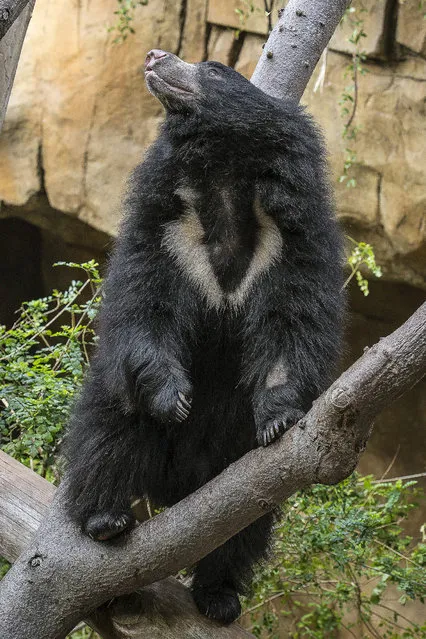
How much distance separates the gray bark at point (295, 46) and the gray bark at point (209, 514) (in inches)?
59.5

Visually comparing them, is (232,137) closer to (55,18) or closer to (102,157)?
(102,157)

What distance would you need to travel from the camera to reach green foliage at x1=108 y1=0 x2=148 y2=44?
5.69m

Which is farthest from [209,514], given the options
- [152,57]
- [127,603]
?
[152,57]

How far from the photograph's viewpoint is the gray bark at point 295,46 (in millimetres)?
3205

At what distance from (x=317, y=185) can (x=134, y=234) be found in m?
0.55

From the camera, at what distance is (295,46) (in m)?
3.24

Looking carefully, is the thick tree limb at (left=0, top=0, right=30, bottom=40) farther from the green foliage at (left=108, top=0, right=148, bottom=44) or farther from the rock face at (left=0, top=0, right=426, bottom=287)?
the green foliage at (left=108, top=0, right=148, bottom=44)

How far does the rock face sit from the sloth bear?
9.17 feet

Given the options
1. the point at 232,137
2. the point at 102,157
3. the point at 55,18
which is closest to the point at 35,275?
the point at 102,157

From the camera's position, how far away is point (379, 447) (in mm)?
6438

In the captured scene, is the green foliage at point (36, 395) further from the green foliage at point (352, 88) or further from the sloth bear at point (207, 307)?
the green foliage at point (352, 88)

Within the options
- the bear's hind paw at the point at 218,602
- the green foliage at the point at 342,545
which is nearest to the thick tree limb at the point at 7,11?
the bear's hind paw at the point at 218,602

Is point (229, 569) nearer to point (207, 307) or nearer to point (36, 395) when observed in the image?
point (207, 307)

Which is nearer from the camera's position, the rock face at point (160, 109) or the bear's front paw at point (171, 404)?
the bear's front paw at point (171, 404)
